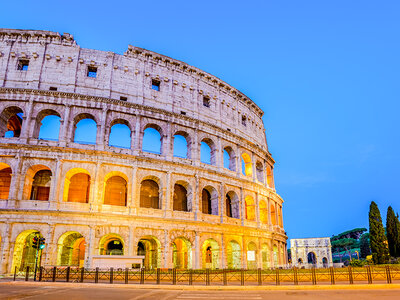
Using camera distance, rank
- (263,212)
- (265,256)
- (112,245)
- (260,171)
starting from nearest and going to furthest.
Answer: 1. (112,245)
2. (265,256)
3. (263,212)
4. (260,171)

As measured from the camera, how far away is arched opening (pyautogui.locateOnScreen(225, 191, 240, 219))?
31031 millimetres

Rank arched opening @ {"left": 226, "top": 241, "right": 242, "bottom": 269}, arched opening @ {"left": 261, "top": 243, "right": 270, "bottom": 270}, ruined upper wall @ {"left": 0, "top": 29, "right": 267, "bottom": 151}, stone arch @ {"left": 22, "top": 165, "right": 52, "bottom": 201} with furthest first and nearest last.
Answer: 1. arched opening @ {"left": 261, "top": 243, "right": 270, "bottom": 270}
2. arched opening @ {"left": 226, "top": 241, "right": 242, "bottom": 269}
3. ruined upper wall @ {"left": 0, "top": 29, "right": 267, "bottom": 151}
4. stone arch @ {"left": 22, "top": 165, "right": 52, "bottom": 201}

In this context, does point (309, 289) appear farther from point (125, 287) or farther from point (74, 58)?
point (74, 58)

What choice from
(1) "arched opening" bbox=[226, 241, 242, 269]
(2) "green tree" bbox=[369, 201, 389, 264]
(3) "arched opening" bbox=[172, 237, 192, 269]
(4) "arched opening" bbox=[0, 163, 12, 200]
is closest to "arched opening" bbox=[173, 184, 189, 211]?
(3) "arched opening" bbox=[172, 237, 192, 269]

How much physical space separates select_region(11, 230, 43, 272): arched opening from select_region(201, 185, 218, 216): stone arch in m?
14.4

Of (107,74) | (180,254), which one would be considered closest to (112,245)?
(180,254)

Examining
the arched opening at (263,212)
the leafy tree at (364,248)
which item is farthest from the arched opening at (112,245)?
the leafy tree at (364,248)

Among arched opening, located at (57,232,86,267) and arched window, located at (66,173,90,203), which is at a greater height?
arched window, located at (66,173,90,203)

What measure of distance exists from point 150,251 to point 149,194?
15.9 ft

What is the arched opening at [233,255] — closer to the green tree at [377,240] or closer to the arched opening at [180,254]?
the arched opening at [180,254]

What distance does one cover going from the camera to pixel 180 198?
2903 centimetres

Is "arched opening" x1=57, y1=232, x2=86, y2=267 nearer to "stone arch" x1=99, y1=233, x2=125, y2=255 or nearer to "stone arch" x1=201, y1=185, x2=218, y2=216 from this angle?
"stone arch" x1=99, y1=233, x2=125, y2=255

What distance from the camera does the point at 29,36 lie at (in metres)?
26.9

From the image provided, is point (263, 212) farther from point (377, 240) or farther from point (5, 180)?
point (5, 180)
